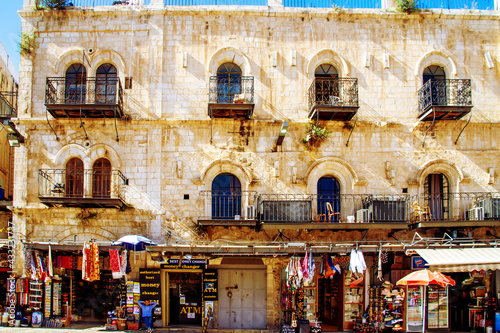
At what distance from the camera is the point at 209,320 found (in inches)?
674

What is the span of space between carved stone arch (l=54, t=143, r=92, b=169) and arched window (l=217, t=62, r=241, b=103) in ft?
17.6

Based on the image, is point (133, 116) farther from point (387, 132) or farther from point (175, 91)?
point (387, 132)

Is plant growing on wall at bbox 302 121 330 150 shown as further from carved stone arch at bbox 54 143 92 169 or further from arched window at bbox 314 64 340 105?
carved stone arch at bbox 54 143 92 169

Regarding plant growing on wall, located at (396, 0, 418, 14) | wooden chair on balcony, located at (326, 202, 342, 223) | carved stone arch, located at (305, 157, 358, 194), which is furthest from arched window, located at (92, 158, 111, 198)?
plant growing on wall, located at (396, 0, 418, 14)

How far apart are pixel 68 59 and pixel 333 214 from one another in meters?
11.6

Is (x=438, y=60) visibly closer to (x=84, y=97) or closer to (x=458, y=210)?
(x=458, y=210)

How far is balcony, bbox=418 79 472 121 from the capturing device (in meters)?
17.0

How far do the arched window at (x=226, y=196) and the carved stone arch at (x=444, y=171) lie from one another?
6.83 metres

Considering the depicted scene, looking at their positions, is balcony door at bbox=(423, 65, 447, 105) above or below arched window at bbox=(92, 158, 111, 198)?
above

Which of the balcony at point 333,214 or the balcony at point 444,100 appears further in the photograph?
the balcony at point 444,100

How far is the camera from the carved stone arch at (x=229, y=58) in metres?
18.0

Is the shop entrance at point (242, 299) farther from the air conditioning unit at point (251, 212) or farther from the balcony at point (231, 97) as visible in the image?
the balcony at point (231, 97)

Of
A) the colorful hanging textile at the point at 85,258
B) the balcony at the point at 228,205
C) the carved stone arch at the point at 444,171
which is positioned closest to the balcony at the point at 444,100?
the carved stone arch at the point at 444,171

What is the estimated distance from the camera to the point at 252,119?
58.1 feet
